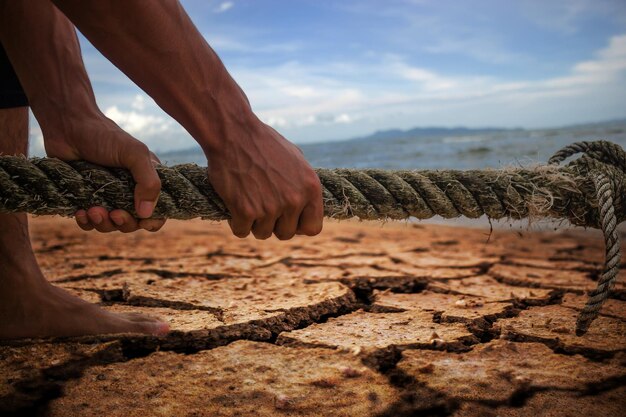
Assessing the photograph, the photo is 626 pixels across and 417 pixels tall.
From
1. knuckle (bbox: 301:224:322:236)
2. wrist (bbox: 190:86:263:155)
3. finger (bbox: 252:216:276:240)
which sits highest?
wrist (bbox: 190:86:263:155)

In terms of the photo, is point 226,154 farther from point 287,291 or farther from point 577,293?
point 577,293

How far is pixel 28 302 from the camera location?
1543 mm

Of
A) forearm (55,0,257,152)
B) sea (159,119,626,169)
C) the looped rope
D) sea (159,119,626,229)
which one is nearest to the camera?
forearm (55,0,257,152)

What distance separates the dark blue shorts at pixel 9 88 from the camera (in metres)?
1.45

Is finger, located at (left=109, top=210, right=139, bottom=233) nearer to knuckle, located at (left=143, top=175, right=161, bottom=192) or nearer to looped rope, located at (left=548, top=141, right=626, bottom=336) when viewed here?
knuckle, located at (left=143, top=175, right=161, bottom=192)

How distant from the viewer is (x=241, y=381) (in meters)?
1.31

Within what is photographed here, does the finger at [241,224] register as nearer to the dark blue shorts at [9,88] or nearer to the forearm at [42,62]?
the forearm at [42,62]

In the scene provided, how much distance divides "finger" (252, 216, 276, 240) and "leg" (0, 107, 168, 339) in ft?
1.81

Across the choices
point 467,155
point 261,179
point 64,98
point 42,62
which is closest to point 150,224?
point 261,179

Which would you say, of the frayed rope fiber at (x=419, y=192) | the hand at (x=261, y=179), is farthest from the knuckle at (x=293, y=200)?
the frayed rope fiber at (x=419, y=192)

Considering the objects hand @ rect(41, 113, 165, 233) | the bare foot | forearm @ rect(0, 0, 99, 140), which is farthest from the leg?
hand @ rect(41, 113, 165, 233)

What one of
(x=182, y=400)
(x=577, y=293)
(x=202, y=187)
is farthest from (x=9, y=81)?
(x=577, y=293)

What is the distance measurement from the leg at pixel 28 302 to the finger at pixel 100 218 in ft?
1.47

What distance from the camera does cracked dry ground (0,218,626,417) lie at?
Result: 121 centimetres
